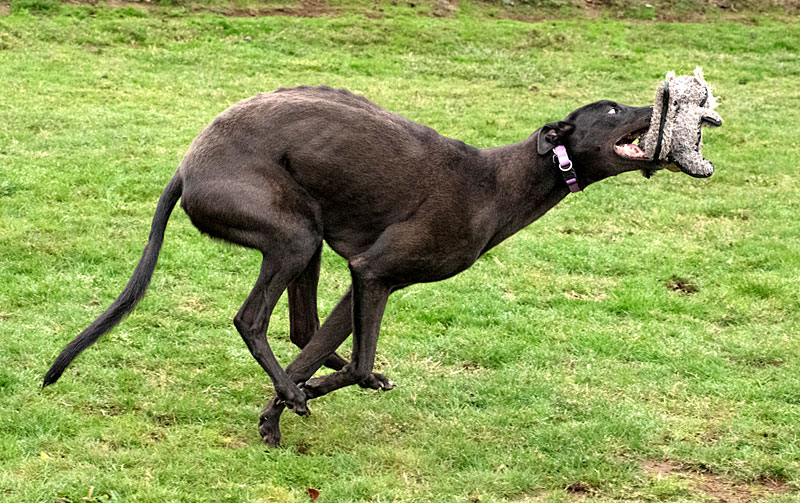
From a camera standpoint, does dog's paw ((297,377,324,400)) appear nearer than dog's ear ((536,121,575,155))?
No

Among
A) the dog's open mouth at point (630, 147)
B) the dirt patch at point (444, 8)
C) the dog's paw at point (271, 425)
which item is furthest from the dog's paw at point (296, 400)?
the dirt patch at point (444, 8)

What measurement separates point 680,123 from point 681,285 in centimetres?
376

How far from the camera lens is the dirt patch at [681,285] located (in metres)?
8.32

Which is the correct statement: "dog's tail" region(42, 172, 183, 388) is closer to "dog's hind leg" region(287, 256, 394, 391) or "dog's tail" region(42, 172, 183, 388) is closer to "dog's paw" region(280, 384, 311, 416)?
"dog's hind leg" region(287, 256, 394, 391)

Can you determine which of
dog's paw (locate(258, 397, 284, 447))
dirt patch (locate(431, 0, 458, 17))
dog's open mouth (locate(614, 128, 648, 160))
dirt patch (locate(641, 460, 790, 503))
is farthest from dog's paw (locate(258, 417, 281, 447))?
dirt patch (locate(431, 0, 458, 17))

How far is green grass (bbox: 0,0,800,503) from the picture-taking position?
17.0ft

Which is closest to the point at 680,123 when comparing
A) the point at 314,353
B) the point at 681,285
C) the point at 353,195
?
the point at 353,195

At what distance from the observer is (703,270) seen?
8.75 m

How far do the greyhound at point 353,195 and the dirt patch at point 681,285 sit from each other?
3.37 m

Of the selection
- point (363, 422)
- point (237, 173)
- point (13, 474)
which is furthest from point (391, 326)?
point (13, 474)

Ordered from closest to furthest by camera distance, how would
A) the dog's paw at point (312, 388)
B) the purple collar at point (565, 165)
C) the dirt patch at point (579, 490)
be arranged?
the dirt patch at point (579, 490) < the purple collar at point (565, 165) < the dog's paw at point (312, 388)

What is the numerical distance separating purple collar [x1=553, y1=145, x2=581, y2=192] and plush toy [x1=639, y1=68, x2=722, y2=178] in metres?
0.40

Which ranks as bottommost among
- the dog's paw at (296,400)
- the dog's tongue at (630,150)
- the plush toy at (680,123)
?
the dog's paw at (296,400)

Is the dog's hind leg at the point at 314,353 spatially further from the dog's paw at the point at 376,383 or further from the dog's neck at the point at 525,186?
the dog's neck at the point at 525,186
